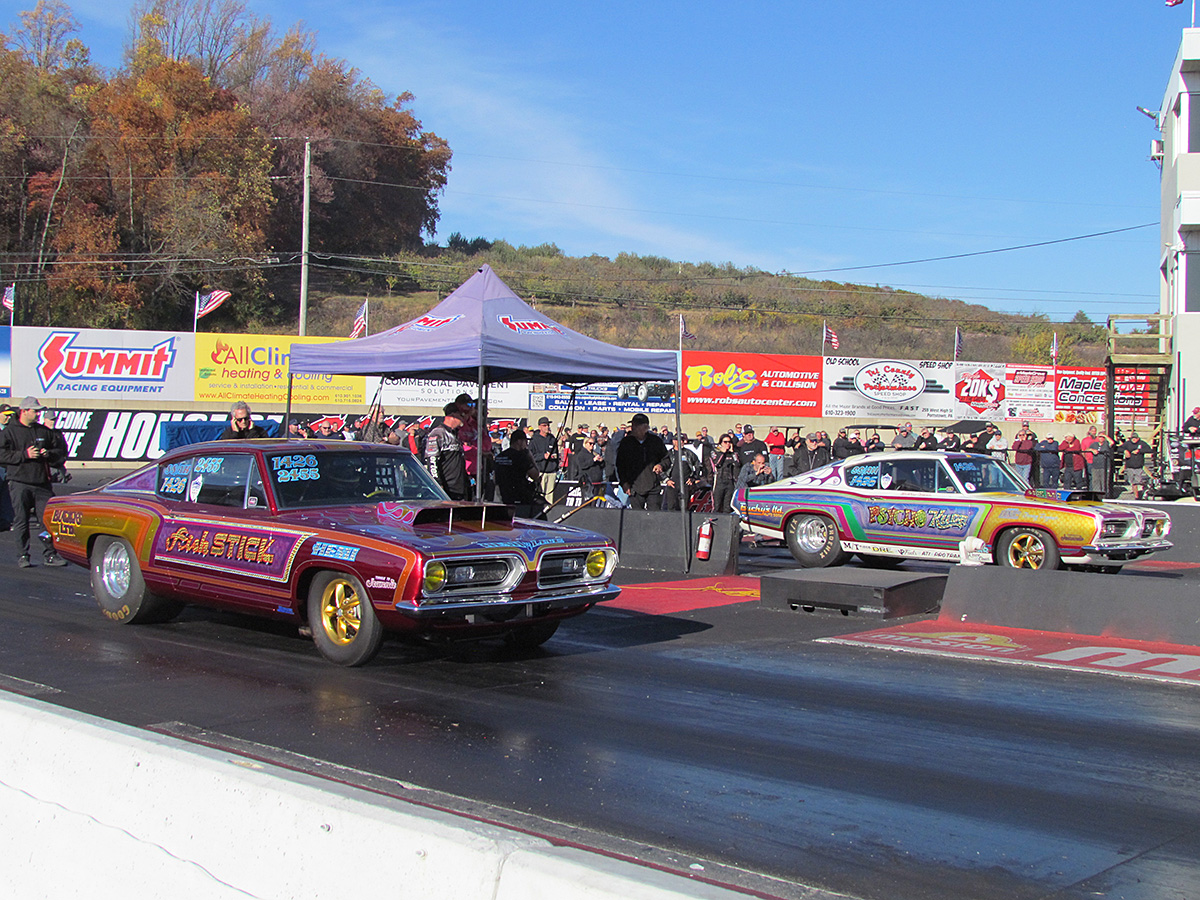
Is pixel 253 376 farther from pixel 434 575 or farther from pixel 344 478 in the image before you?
pixel 434 575

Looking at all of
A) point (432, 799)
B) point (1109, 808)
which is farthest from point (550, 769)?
point (1109, 808)

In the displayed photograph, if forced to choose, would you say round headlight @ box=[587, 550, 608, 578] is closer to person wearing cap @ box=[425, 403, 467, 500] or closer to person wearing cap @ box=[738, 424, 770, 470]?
person wearing cap @ box=[425, 403, 467, 500]

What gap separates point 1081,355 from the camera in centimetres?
6238

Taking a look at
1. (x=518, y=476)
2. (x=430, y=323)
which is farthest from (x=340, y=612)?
(x=430, y=323)

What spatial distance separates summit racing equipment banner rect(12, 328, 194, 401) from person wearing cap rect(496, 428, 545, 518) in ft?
75.2

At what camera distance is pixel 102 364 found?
33.3 metres

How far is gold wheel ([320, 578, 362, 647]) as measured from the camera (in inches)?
295

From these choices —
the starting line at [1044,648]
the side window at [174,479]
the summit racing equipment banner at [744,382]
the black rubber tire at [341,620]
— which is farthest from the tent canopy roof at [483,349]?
the summit racing equipment banner at [744,382]

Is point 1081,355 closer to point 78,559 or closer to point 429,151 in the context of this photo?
point 429,151

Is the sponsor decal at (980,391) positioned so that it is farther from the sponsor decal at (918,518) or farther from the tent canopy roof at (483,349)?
the tent canopy roof at (483,349)

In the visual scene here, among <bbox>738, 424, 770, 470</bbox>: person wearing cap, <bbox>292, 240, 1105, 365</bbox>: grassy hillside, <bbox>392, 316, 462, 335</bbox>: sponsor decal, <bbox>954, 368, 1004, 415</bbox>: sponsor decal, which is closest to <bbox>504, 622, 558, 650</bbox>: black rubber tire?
<bbox>392, 316, 462, 335</bbox>: sponsor decal

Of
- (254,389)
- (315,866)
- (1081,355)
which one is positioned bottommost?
(315,866)

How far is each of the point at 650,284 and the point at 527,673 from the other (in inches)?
2364

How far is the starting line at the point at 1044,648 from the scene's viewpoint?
26.6ft
